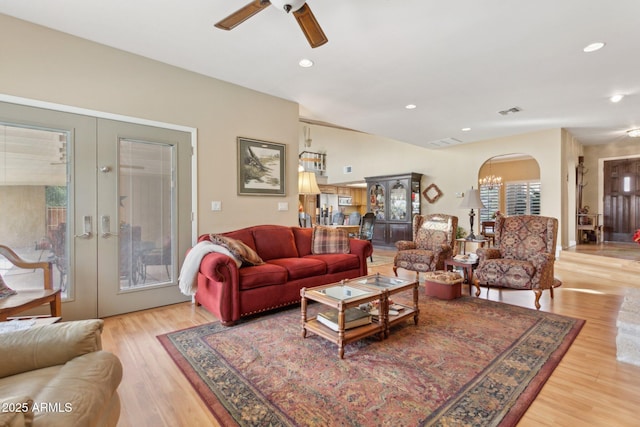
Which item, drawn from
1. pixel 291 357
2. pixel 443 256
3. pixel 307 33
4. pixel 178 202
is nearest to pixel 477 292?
pixel 443 256

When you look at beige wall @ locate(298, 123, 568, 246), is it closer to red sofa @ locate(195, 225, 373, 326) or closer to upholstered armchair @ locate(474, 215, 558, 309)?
upholstered armchair @ locate(474, 215, 558, 309)

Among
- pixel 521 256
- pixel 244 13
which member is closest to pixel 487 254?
pixel 521 256

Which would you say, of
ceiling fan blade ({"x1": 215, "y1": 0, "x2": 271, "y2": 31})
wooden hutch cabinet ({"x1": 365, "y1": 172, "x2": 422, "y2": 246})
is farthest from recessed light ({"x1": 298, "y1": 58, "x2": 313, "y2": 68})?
wooden hutch cabinet ({"x1": 365, "y1": 172, "x2": 422, "y2": 246})

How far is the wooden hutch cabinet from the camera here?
794 centimetres

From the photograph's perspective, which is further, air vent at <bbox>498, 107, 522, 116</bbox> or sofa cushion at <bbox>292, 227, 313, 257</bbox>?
air vent at <bbox>498, 107, 522, 116</bbox>

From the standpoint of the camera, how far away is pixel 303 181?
4.70 metres

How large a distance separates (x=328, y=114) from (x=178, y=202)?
2.88 m

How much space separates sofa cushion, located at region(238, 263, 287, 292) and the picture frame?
1334mm

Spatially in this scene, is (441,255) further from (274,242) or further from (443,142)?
(443,142)

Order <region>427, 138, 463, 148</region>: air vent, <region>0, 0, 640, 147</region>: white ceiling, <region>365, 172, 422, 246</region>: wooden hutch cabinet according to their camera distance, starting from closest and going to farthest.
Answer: <region>0, 0, 640, 147</region>: white ceiling
<region>427, 138, 463, 148</region>: air vent
<region>365, 172, 422, 246</region>: wooden hutch cabinet

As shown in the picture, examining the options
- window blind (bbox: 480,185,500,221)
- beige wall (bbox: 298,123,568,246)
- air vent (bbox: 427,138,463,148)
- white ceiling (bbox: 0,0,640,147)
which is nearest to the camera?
white ceiling (bbox: 0,0,640,147)

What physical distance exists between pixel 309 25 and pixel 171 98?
6.92 feet

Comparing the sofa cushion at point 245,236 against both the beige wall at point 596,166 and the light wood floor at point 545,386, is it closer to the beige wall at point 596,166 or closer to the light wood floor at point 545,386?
the light wood floor at point 545,386

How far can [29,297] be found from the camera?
7.48ft
